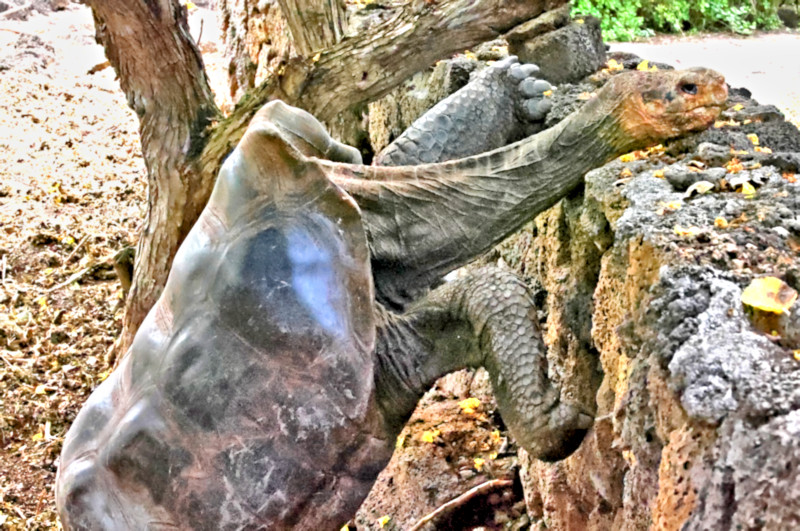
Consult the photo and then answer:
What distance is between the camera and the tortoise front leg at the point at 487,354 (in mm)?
1364

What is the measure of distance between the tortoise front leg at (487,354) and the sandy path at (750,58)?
160 cm

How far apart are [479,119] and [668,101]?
27.7 inches

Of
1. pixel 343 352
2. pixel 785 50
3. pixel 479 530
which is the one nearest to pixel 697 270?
pixel 343 352

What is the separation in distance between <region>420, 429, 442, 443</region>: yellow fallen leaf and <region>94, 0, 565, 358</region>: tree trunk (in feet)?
3.37

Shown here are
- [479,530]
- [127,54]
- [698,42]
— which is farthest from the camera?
[698,42]

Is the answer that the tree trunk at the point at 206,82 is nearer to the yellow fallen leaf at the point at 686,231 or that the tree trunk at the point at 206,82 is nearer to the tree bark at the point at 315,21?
the tree bark at the point at 315,21

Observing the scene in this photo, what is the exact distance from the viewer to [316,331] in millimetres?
1313

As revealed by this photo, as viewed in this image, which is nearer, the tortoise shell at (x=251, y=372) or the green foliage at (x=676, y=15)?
the tortoise shell at (x=251, y=372)

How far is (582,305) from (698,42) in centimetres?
286

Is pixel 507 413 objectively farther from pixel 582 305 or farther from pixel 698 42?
Answer: pixel 698 42

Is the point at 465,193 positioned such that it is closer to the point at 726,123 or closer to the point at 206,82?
the point at 726,123

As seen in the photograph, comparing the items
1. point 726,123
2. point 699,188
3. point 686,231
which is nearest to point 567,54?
point 726,123

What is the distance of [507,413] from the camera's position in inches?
55.8

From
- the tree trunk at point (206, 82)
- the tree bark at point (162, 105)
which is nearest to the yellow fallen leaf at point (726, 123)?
the tree trunk at point (206, 82)
